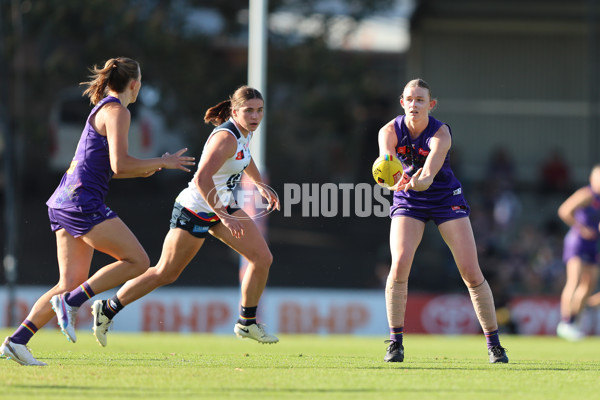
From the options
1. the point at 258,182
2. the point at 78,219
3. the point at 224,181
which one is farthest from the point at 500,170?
the point at 78,219

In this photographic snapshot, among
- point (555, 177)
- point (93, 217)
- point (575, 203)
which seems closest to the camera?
point (93, 217)

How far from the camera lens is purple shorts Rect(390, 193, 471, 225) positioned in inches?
285

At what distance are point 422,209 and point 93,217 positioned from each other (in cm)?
253

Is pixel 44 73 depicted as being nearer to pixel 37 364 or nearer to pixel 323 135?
pixel 323 135

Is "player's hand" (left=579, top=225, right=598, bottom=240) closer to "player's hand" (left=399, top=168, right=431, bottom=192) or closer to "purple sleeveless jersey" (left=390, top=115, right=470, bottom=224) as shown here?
"purple sleeveless jersey" (left=390, top=115, right=470, bottom=224)

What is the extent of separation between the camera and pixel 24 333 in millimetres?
6715

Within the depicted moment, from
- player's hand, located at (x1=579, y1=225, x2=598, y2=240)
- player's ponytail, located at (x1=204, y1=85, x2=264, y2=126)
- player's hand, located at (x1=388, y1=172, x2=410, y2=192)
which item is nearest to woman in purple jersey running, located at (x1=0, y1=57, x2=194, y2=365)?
player's ponytail, located at (x1=204, y1=85, x2=264, y2=126)

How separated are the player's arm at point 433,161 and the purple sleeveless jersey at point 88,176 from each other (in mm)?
2291

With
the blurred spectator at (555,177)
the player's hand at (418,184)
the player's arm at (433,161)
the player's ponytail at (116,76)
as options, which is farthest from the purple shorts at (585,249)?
the blurred spectator at (555,177)

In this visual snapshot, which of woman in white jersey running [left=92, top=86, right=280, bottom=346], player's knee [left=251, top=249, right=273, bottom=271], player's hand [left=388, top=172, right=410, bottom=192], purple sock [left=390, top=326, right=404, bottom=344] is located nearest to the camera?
player's hand [left=388, top=172, right=410, bottom=192]

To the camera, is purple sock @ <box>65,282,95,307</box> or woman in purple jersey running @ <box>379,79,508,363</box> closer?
purple sock @ <box>65,282,95,307</box>

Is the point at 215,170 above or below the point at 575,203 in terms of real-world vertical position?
below

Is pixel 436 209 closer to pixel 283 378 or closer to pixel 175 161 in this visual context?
pixel 283 378

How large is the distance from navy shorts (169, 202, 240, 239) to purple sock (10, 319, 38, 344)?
146 centimetres
